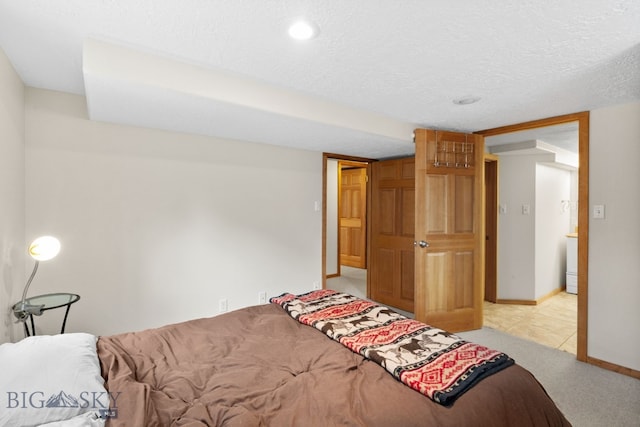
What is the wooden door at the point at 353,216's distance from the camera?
6.59 meters

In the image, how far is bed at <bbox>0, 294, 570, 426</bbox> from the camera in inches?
43.5

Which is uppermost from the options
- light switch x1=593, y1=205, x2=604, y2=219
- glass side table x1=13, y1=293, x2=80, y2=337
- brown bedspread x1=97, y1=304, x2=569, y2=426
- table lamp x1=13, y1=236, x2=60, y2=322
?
light switch x1=593, y1=205, x2=604, y2=219

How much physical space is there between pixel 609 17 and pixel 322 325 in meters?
2.15

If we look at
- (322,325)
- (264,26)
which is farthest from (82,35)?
(322,325)

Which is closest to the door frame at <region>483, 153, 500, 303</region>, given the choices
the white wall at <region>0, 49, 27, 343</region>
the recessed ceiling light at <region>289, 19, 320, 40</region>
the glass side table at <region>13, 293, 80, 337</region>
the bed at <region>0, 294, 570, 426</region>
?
the bed at <region>0, 294, 570, 426</region>

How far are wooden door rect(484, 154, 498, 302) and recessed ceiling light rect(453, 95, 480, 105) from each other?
7.01 feet

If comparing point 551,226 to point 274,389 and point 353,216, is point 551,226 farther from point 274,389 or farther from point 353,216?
point 274,389

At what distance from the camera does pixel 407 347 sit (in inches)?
62.2

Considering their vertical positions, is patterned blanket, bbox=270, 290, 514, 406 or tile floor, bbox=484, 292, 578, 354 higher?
patterned blanket, bbox=270, 290, 514, 406

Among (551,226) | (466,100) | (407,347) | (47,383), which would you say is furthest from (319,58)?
(551,226)

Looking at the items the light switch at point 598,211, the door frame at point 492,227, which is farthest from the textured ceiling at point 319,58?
the door frame at point 492,227

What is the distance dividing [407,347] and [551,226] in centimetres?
436

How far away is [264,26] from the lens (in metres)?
1.60

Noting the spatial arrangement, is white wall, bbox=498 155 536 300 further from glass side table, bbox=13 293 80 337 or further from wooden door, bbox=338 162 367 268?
glass side table, bbox=13 293 80 337
